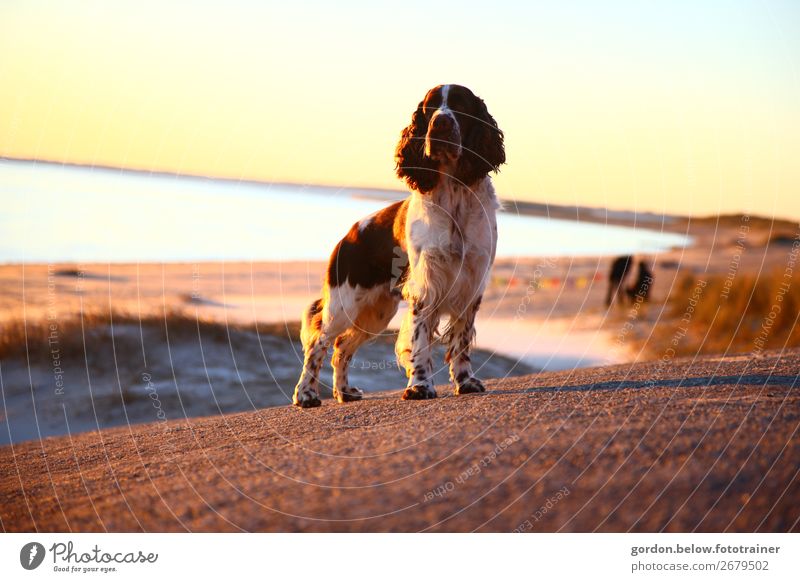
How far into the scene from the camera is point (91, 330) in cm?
1420

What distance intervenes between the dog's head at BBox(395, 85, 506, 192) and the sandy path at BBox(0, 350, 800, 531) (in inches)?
76.6

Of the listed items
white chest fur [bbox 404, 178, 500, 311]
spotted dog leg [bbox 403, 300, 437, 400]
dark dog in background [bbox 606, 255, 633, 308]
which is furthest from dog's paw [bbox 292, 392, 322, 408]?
dark dog in background [bbox 606, 255, 633, 308]

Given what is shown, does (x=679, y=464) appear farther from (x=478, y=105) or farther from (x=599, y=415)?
(x=478, y=105)

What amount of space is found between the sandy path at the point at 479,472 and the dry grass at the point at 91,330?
242 inches

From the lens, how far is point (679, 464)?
493 cm

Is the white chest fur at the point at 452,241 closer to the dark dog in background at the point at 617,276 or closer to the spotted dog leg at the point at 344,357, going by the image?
the spotted dog leg at the point at 344,357

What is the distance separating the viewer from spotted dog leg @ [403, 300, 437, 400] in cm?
779

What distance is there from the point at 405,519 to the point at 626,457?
1.25 m

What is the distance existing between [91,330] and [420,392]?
8007 mm

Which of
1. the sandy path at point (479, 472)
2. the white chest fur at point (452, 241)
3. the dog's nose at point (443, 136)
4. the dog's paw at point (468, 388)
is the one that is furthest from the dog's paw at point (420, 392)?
the dog's nose at point (443, 136)

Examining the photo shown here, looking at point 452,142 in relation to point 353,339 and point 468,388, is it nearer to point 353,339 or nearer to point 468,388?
point 468,388

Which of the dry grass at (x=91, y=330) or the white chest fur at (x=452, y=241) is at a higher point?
the white chest fur at (x=452, y=241)

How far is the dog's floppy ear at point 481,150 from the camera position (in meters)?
7.79

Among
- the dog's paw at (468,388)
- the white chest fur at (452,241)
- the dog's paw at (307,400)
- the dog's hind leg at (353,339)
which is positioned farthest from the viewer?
the dog's hind leg at (353,339)
